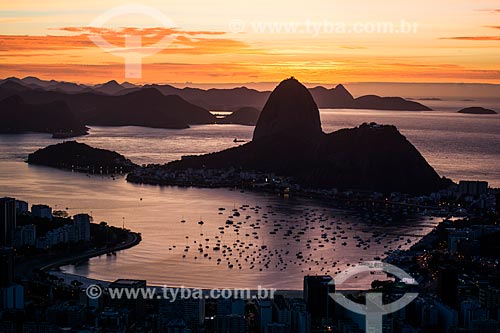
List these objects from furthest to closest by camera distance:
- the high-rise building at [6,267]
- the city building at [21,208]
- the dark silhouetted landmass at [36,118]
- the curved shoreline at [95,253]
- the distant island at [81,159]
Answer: the dark silhouetted landmass at [36,118] → the distant island at [81,159] → the city building at [21,208] → the curved shoreline at [95,253] → the high-rise building at [6,267]

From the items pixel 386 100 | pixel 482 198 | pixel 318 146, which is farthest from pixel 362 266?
pixel 386 100

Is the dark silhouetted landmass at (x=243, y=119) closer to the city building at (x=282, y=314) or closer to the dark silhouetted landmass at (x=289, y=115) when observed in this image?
the dark silhouetted landmass at (x=289, y=115)

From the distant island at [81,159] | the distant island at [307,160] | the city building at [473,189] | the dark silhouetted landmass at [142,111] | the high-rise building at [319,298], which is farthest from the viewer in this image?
the dark silhouetted landmass at [142,111]

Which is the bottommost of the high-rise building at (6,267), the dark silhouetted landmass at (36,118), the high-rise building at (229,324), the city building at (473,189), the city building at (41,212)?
the high-rise building at (229,324)

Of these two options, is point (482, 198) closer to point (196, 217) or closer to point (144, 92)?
point (196, 217)
